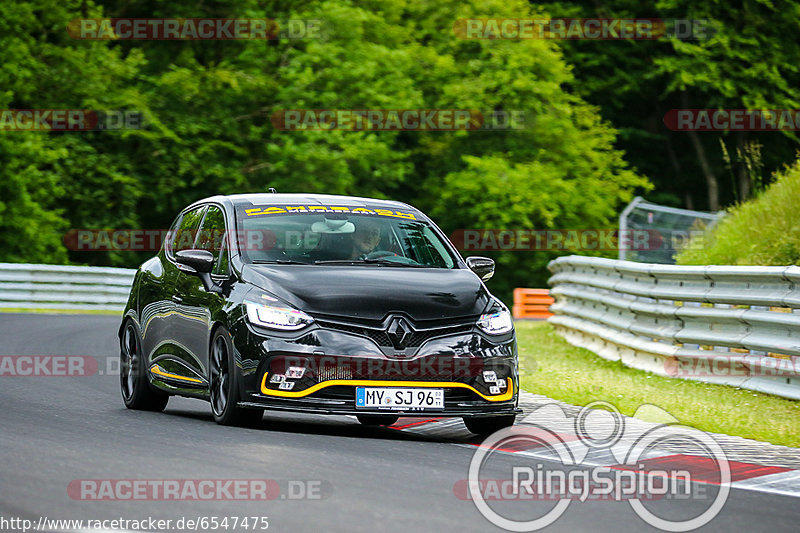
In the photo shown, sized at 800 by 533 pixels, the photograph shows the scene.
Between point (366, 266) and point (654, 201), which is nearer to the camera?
point (366, 266)

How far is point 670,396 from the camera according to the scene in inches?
504

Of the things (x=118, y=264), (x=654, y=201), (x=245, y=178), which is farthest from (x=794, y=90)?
(x=118, y=264)

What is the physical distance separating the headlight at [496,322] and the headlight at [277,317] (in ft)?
4.13

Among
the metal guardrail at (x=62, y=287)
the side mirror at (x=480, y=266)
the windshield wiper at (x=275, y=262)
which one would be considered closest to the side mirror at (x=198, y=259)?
the windshield wiper at (x=275, y=262)

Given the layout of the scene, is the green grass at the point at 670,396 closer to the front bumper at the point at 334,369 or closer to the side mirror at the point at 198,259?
the front bumper at the point at 334,369

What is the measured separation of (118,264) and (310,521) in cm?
3457

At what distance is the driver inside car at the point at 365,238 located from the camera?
34.7 ft

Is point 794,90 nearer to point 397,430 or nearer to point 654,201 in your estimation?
point 654,201

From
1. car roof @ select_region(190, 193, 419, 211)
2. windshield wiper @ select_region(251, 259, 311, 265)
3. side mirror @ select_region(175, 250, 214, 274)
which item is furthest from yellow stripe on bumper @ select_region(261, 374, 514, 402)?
car roof @ select_region(190, 193, 419, 211)

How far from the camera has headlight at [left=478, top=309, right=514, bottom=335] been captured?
993 cm

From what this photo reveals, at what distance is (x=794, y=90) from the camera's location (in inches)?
1896

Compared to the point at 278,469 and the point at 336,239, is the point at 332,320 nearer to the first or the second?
the point at 336,239

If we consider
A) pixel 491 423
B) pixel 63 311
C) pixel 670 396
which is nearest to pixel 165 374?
pixel 491 423

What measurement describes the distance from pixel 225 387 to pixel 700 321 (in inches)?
239
